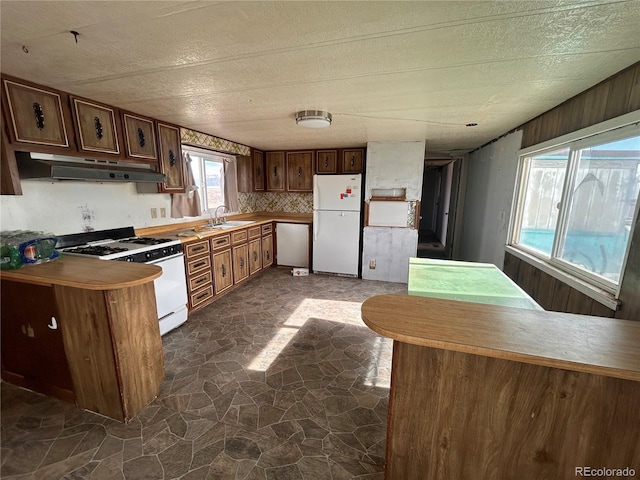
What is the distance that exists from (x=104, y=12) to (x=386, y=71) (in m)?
1.45

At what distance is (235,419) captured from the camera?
1713 millimetres

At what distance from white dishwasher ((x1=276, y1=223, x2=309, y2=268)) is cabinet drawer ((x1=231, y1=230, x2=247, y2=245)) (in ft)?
3.03

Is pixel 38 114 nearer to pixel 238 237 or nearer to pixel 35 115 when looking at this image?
pixel 35 115

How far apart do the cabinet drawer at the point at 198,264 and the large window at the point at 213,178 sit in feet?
3.68

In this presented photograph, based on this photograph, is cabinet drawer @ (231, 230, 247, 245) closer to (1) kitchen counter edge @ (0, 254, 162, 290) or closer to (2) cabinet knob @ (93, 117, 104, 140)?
(2) cabinet knob @ (93, 117, 104, 140)

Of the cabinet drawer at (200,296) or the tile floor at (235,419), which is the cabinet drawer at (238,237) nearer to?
the cabinet drawer at (200,296)

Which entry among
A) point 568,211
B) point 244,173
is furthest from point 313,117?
point 244,173

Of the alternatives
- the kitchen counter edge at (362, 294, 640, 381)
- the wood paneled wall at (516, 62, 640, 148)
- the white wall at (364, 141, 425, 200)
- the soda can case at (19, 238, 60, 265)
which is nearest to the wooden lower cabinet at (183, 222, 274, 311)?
the soda can case at (19, 238, 60, 265)

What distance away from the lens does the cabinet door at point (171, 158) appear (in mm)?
2967

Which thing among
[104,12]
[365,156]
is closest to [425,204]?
[365,156]

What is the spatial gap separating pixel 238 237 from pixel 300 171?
1.75 m

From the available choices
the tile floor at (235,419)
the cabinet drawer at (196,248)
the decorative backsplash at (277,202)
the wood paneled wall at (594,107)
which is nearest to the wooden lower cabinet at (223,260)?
the cabinet drawer at (196,248)

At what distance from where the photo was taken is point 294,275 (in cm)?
455

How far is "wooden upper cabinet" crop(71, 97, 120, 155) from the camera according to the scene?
7.13 feet
